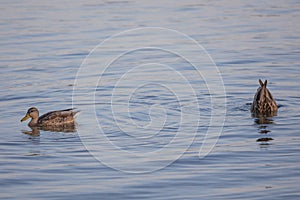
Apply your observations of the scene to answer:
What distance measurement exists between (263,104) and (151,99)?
231cm

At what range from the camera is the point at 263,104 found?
1303cm

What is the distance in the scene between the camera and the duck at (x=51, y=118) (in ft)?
41.8

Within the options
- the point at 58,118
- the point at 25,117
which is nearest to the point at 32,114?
the point at 25,117

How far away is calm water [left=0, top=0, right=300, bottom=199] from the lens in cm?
924

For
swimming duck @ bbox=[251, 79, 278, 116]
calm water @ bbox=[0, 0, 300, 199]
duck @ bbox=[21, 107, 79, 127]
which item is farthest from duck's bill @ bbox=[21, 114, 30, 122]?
swimming duck @ bbox=[251, 79, 278, 116]

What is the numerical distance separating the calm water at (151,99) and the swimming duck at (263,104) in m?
0.21

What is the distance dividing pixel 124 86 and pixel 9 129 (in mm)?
3560

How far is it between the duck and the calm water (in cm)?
23

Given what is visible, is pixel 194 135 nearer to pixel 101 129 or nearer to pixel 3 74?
pixel 101 129

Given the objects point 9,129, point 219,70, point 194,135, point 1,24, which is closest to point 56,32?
point 1,24

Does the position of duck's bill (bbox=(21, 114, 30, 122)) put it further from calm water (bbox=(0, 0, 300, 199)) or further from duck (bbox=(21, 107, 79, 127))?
calm water (bbox=(0, 0, 300, 199))

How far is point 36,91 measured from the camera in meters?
15.0

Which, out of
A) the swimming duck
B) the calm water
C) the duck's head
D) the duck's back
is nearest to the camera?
the calm water

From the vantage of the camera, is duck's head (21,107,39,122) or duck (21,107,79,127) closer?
duck (21,107,79,127)
